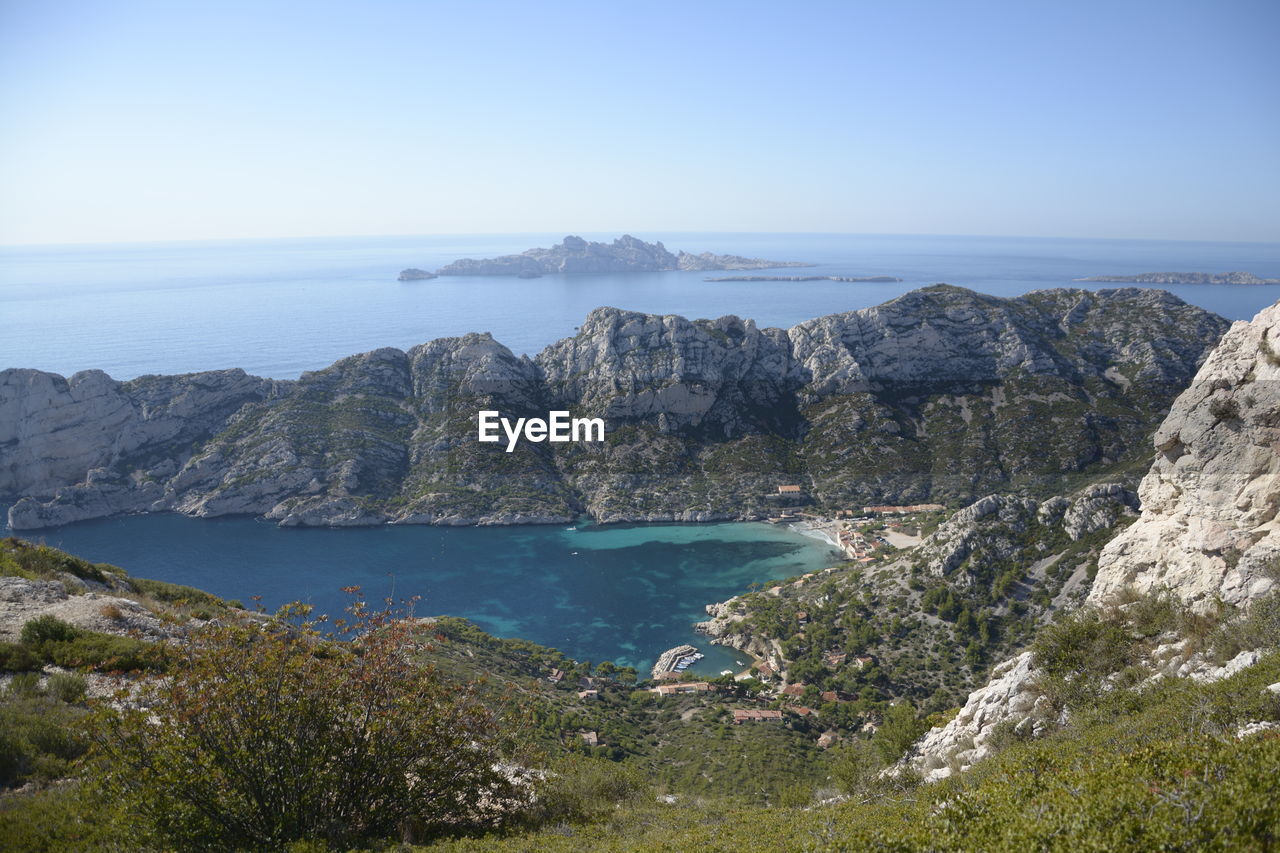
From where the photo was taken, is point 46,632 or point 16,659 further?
point 46,632

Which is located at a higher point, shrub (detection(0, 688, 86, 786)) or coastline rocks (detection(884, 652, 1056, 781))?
shrub (detection(0, 688, 86, 786))

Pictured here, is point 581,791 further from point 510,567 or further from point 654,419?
point 654,419

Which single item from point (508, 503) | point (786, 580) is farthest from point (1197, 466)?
point (508, 503)

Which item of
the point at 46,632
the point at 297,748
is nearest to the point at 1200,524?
the point at 297,748

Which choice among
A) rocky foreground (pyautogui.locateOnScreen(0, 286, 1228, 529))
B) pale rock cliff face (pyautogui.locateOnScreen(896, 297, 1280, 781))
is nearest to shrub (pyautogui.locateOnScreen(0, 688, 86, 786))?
pale rock cliff face (pyautogui.locateOnScreen(896, 297, 1280, 781))

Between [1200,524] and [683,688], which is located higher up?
[1200,524]

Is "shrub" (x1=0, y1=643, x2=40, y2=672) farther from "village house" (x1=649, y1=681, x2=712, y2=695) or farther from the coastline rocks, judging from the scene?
"village house" (x1=649, y1=681, x2=712, y2=695)
